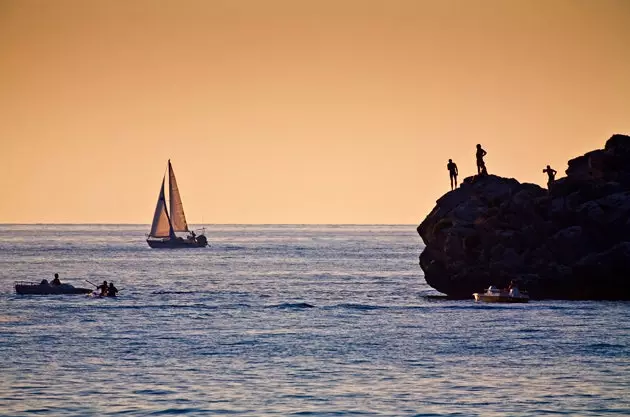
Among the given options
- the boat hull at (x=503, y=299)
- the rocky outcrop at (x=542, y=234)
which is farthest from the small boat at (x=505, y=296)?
the rocky outcrop at (x=542, y=234)

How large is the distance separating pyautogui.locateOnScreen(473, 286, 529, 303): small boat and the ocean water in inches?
38.4

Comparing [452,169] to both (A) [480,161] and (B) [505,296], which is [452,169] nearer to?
(A) [480,161]

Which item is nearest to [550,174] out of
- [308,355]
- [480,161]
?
[480,161]

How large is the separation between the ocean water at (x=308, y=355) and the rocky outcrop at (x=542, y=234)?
2.31 meters

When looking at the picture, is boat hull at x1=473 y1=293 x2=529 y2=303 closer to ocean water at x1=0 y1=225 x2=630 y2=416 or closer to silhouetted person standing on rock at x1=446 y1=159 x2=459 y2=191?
ocean water at x1=0 y1=225 x2=630 y2=416

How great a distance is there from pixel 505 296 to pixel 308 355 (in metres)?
30.9

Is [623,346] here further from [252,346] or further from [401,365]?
[252,346]

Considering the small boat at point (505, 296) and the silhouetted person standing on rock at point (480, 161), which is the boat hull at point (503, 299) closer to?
the small boat at point (505, 296)

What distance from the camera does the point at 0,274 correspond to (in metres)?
146

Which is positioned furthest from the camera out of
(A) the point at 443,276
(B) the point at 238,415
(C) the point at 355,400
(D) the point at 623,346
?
(A) the point at 443,276

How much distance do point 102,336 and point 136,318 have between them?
1300cm

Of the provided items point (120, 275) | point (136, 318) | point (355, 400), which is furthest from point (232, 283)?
point (355, 400)

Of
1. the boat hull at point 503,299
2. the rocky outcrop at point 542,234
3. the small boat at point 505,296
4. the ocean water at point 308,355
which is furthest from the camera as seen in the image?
the rocky outcrop at point 542,234

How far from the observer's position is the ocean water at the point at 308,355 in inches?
1962
